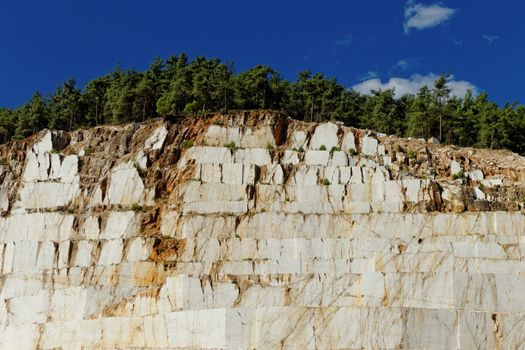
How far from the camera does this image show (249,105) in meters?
58.6

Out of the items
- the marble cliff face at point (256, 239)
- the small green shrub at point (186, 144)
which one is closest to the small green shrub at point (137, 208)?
the marble cliff face at point (256, 239)

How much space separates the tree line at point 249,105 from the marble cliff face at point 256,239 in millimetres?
10257

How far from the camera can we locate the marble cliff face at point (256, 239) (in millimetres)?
25250

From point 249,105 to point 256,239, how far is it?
23454 mm

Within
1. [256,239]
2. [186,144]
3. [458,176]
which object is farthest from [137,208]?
[458,176]

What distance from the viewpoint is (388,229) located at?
36781 mm

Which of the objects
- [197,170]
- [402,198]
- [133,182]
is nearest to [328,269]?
[402,198]

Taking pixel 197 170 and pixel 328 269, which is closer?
pixel 328 269

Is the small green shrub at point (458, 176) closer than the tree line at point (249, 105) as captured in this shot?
Yes

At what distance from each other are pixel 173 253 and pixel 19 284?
27.9 ft

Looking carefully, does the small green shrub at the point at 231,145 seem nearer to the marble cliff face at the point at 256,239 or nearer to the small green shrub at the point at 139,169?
the marble cliff face at the point at 256,239

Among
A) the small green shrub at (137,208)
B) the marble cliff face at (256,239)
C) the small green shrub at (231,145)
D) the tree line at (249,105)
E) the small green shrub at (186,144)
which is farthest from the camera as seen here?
the tree line at (249,105)

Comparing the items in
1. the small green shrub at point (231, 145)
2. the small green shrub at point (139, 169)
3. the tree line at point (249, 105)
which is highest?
the tree line at point (249, 105)

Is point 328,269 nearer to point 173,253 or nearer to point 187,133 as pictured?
point 173,253
